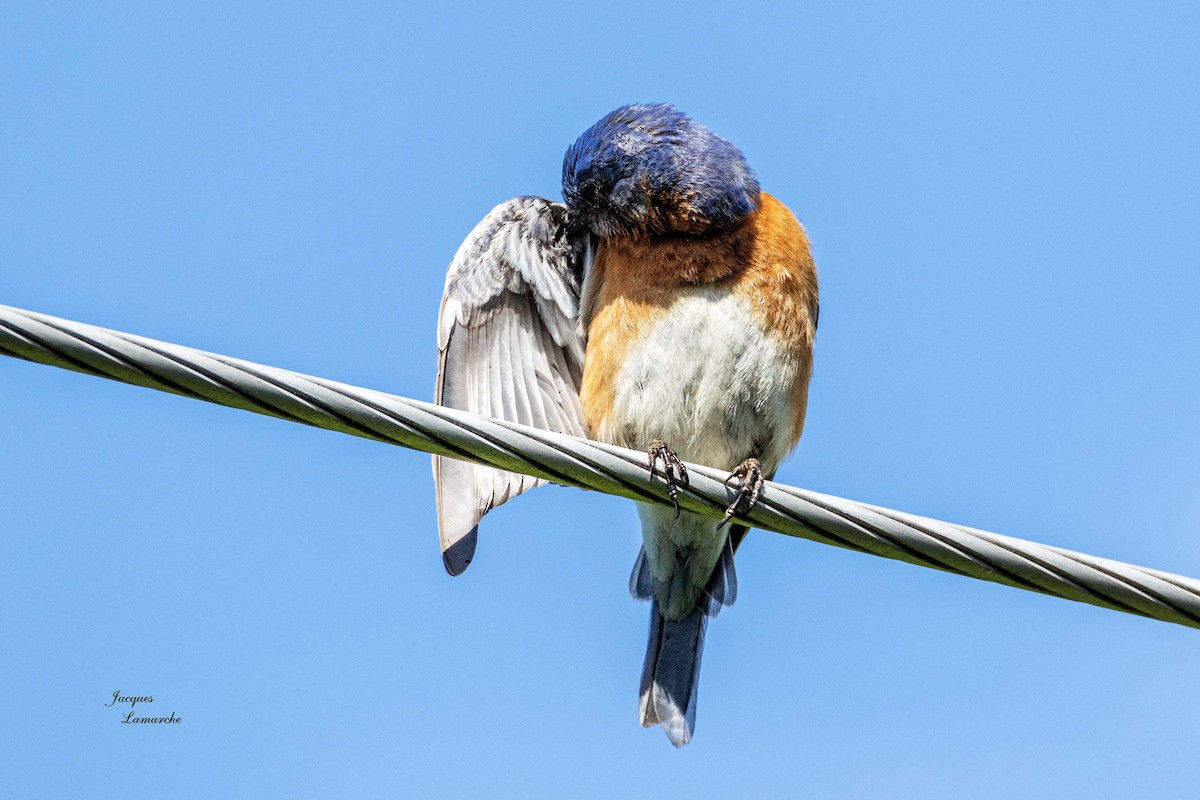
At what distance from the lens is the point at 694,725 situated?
7.17m

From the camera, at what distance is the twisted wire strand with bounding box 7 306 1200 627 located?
3787 mm

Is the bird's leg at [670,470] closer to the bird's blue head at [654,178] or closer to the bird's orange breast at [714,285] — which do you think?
the bird's orange breast at [714,285]

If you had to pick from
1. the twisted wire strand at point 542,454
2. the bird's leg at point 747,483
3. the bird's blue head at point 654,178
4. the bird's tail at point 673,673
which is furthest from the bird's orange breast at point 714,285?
the twisted wire strand at point 542,454

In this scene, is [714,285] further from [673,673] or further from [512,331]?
[673,673]

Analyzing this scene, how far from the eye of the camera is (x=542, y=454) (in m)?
4.37

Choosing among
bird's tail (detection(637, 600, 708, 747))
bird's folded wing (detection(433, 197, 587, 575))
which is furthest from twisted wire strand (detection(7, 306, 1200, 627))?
bird's tail (detection(637, 600, 708, 747))

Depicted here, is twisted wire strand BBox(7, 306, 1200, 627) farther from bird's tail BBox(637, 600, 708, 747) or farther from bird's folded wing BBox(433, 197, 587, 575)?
bird's tail BBox(637, 600, 708, 747)

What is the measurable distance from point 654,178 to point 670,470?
2427 mm

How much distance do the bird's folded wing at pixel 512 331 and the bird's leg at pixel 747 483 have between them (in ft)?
4.04

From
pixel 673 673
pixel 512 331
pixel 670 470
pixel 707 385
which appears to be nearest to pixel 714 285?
pixel 707 385

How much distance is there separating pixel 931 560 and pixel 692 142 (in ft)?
12.4

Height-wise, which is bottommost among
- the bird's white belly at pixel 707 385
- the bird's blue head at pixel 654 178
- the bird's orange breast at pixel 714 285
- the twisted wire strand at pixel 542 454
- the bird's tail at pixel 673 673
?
the bird's tail at pixel 673 673

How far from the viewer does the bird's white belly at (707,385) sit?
6.61m

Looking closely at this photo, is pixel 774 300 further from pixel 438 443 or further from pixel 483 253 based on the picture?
pixel 438 443
